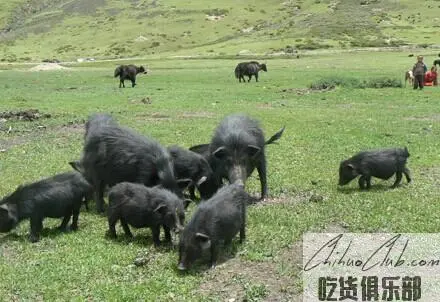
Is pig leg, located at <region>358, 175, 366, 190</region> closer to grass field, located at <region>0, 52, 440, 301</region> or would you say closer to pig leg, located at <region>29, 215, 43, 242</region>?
grass field, located at <region>0, 52, 440, 301</region>

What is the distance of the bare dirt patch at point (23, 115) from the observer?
26.6 meters

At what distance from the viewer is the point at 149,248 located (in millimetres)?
10383

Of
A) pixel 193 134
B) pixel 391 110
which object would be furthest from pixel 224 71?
pixel 193 134

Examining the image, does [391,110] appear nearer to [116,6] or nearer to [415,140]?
[415,140]

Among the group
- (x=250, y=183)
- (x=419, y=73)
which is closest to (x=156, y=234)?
(x=250, y=183)

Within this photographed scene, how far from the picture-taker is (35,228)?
1103cm

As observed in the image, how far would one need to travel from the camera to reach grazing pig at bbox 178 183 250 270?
363 inches

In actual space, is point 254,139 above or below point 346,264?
above

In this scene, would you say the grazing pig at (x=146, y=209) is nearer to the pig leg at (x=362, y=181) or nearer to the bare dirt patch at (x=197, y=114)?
the pig leg at (x=362, y=181)

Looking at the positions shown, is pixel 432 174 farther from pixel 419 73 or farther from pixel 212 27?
pixel 212 27

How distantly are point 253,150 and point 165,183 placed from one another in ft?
7.81

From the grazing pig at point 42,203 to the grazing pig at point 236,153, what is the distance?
10.0ft

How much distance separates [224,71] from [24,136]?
3616 centimetres

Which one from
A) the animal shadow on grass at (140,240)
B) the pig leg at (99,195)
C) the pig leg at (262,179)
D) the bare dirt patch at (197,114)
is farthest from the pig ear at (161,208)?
the bare dirt patch at (197,114)
